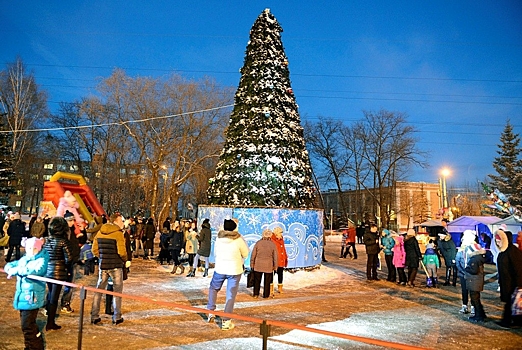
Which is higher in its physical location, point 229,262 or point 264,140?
point 264,140

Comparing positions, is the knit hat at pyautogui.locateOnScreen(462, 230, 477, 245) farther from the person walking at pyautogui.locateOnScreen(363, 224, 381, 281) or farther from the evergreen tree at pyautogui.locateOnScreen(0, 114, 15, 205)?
the evergreen tree at pyautogui.locateOnScreen(0, 114, 15, 205)

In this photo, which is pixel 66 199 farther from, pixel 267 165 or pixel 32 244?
pixel 32 244

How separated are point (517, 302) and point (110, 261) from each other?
7.52m

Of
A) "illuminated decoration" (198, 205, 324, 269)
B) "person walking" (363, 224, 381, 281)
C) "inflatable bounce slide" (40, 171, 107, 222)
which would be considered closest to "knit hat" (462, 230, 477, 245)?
"person walking" (363, 224, 381, 281)

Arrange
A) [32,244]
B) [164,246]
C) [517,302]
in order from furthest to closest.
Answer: [164,246] → [517,302] → [32,244]

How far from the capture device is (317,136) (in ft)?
137

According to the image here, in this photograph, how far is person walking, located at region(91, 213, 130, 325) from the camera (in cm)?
648

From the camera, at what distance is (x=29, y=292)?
4766 millimetres

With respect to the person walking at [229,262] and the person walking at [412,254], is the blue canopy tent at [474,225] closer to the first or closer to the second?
the person walking at [412,254]

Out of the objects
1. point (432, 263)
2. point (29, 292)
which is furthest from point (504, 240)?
point (29, 292)

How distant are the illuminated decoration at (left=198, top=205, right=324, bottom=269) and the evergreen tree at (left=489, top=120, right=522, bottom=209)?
2310cm

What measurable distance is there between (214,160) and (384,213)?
58.8 feet

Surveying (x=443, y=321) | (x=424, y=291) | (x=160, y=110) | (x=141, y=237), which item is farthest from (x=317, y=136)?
(x=443, y=321)

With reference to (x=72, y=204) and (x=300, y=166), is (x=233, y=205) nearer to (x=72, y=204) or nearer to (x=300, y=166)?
(x=300, y=166)
